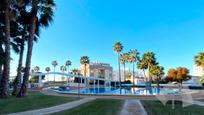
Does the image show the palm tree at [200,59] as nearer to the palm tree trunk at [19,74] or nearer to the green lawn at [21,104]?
the green lawn at [21,104]

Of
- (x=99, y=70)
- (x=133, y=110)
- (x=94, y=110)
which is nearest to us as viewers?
(x=94, y=110)

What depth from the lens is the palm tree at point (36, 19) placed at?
20172 mm

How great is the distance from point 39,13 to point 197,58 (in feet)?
88.7

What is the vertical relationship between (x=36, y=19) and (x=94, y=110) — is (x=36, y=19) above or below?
above

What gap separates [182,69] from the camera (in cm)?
6575

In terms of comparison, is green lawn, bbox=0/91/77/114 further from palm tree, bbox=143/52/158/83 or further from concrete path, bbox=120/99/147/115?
palm tree, bbox=143/52/158/83

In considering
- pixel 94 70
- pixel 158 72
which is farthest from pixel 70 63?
pixel 158 72

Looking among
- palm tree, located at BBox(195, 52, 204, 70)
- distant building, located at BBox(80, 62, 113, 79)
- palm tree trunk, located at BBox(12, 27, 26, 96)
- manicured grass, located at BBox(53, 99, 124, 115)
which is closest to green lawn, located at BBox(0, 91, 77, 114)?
manicured grass, located at BBox(53, 99, 124, 115)

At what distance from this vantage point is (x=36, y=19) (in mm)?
21750

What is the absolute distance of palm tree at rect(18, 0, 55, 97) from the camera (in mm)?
20172

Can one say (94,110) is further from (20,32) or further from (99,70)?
(99,70)

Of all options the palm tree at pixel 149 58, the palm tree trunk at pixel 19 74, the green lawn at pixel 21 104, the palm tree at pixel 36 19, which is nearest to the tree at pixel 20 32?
the palm tree trunk at pixel 19 74

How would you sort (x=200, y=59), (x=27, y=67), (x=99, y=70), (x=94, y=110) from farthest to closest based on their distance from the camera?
(x=99, y=70), (x=200, y=59), (x=27, y=67), (x=94, y=110)

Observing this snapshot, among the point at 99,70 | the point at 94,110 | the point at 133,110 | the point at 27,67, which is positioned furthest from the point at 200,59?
the point at 99,70
